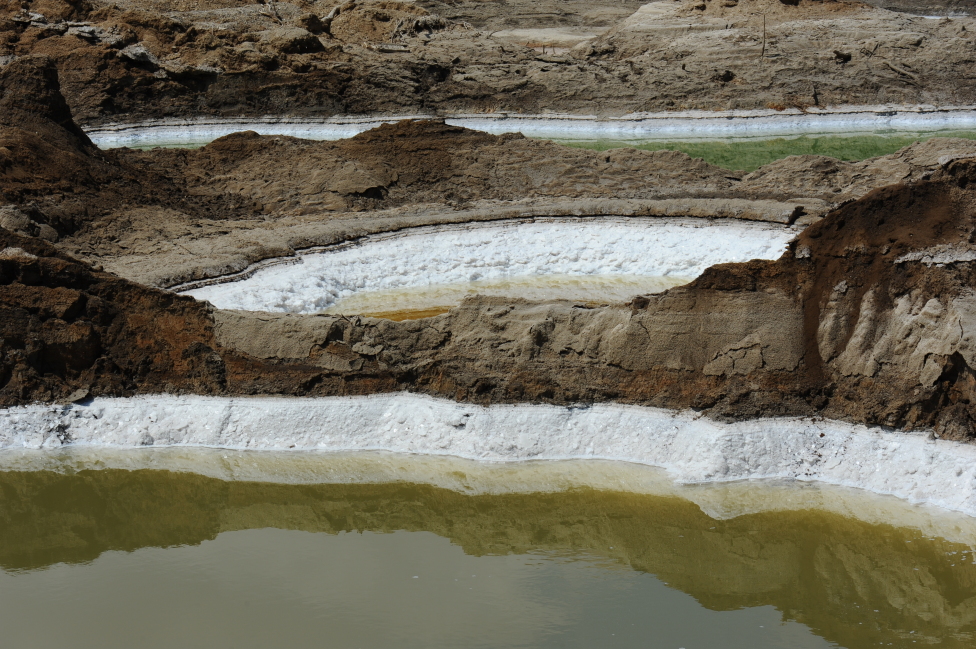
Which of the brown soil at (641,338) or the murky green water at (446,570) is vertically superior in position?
the brown soil at (641,338)

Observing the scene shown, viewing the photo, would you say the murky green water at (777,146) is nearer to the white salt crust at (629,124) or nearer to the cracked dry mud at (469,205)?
the white salt crust at (629,124)

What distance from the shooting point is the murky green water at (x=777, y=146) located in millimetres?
28047

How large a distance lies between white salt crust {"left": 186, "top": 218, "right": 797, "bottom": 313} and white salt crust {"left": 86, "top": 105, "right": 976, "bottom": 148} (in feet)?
42.9

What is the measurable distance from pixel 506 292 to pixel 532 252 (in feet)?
5.92

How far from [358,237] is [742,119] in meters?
18.6

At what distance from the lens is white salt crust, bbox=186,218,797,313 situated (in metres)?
18.5

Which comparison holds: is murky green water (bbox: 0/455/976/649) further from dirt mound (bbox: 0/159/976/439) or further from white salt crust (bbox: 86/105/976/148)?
white salt crust (bbox: 86/105/976/148)

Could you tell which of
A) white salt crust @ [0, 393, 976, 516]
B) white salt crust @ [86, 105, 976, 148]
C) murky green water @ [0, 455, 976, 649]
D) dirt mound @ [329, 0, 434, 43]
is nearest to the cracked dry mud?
dirt mound @ [329, 0, 434, 43]

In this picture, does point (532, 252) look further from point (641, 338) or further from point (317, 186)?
point (641, 338)

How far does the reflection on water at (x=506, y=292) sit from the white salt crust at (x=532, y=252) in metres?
0.20

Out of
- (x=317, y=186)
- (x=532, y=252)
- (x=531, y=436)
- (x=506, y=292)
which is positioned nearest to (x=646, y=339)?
(x=531, y=436)

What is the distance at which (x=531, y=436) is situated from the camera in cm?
1131

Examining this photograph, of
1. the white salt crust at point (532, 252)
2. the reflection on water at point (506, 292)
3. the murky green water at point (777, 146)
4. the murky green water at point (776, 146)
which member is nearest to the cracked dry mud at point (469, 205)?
the white salt crust at point (532, 252)

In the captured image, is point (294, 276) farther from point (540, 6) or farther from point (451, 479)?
point (540, 6)
